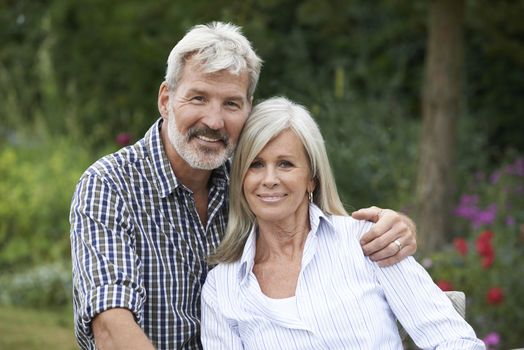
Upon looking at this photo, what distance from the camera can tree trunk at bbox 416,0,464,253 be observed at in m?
6.03

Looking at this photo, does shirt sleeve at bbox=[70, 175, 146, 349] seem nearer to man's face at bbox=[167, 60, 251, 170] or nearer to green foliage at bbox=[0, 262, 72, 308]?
man's face at bbox=[167, 60, 251, 170]

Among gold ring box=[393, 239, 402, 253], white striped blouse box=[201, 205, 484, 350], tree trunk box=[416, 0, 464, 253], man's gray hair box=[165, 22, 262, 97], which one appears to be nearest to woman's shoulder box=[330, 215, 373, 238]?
white striped blouse box=[201, 205, 484, 350]

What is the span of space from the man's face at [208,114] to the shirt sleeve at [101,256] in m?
0.27

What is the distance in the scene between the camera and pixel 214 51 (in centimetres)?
287

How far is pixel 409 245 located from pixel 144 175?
0.81m

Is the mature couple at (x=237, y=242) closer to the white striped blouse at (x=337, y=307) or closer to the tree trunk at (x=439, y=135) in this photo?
the white striped blouse at (x=337, y=307)

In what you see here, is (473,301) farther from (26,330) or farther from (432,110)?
(26,330)

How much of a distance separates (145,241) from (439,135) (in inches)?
137

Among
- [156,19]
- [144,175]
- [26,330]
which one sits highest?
[156,19]

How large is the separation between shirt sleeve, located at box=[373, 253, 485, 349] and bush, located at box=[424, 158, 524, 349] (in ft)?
5.73

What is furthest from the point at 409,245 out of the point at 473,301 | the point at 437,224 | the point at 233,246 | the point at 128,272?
the point at 437,224

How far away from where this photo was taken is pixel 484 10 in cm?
674

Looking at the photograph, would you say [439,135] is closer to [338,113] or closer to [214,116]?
[338,113]

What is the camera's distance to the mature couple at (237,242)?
2.75m
